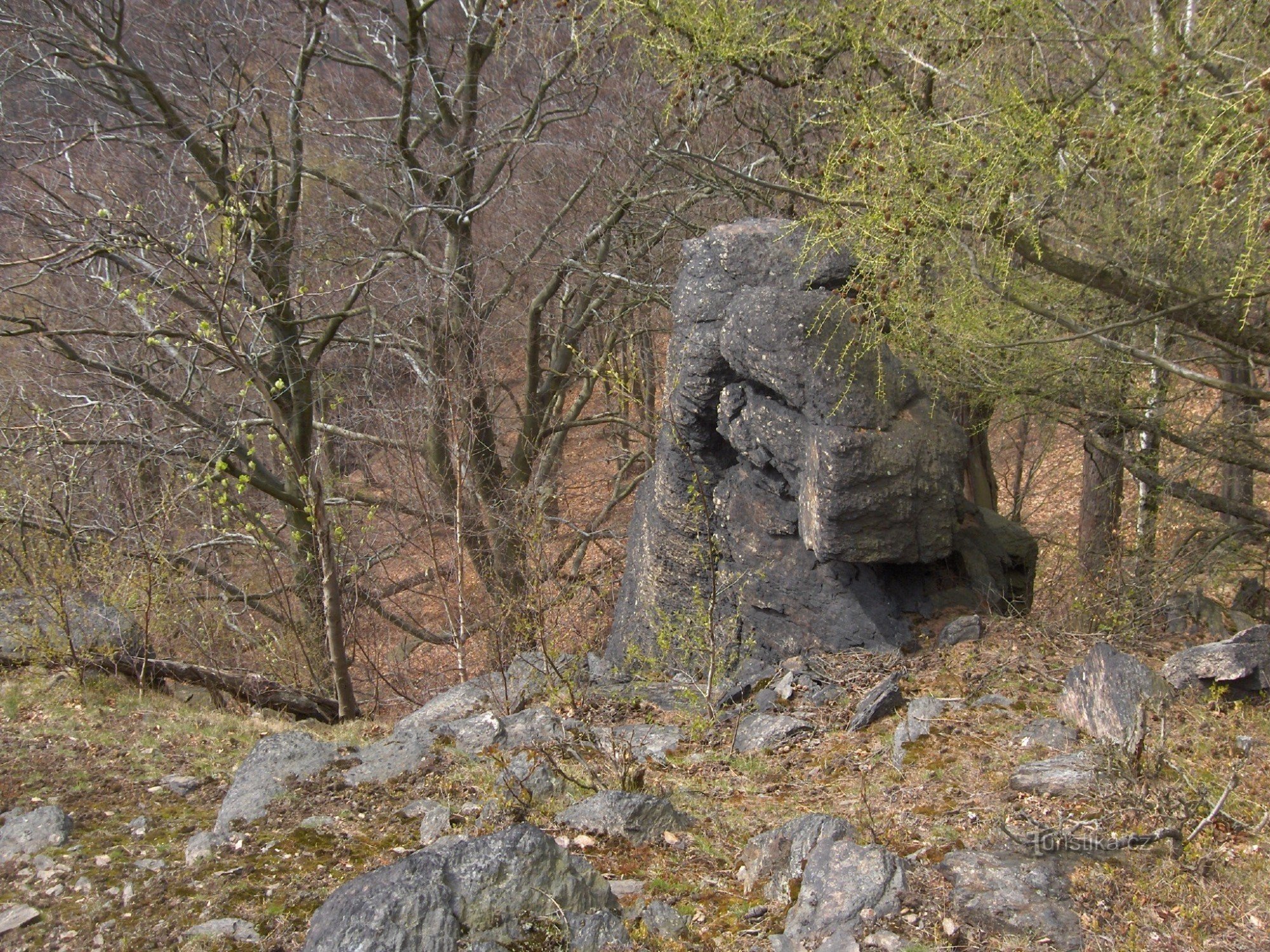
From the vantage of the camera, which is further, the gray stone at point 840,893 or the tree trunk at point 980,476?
the tree trunk at point 980,476

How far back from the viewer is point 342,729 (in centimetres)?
678

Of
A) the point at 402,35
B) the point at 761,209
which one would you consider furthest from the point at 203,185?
the point at 761,209

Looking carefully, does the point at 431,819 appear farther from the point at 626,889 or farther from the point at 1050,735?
the point at 1050,735

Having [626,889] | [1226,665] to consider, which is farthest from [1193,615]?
[626,889]

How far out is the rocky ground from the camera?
121 inches

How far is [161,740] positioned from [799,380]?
4345 mm

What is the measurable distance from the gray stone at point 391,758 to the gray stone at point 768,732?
168 centimetres

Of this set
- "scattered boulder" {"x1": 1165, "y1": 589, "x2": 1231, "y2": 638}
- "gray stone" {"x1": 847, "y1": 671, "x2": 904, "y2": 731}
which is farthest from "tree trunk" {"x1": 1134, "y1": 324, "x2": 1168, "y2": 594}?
"gray stone" {"x1": 847, "y1": 671, "x2": 904, "y2": 731}

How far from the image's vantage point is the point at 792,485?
6.90 meters

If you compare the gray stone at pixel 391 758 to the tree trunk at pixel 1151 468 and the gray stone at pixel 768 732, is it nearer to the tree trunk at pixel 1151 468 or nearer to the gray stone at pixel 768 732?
the gray stone at pixel 768 732

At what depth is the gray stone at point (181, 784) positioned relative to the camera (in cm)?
488

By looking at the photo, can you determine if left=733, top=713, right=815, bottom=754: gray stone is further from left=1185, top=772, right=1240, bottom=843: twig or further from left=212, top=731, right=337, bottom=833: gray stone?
left=1185, top=772, right=1240, bottom=843: twig

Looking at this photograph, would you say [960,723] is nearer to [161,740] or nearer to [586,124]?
[161,740]

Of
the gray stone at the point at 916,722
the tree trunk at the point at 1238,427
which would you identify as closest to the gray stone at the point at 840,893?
the gray stone at the point at 916,722
